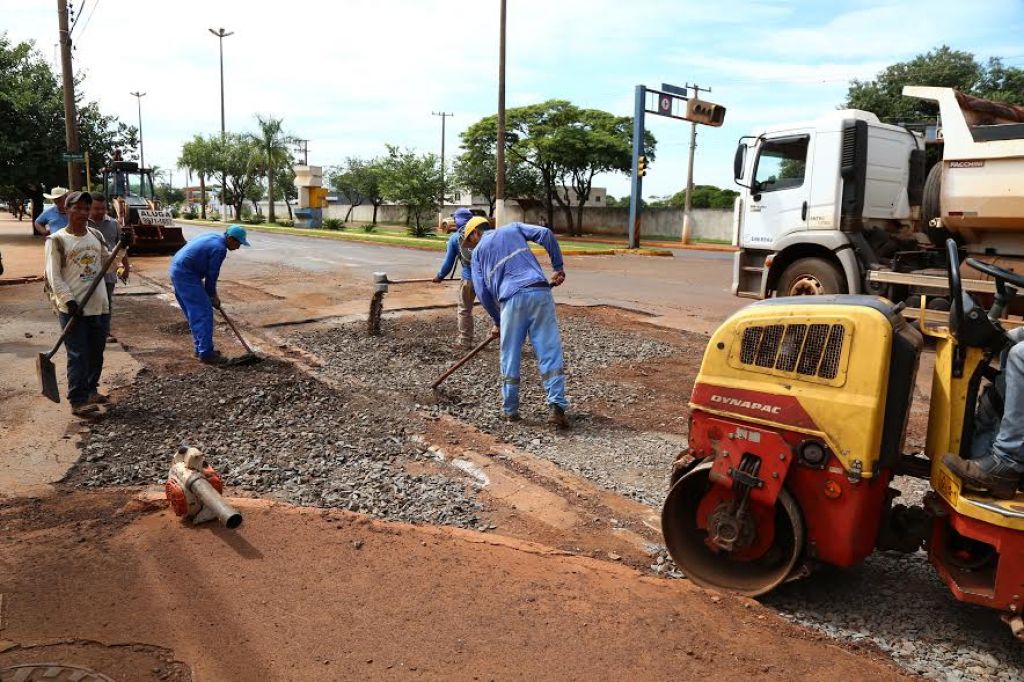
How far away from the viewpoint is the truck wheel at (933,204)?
870cm

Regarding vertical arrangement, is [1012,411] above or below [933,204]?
below

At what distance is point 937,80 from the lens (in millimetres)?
27062

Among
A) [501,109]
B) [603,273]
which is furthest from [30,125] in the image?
[603,273]

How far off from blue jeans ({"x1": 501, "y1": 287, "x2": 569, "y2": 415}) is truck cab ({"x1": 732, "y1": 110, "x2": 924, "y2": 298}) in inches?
208

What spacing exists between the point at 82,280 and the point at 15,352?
9.60 feet

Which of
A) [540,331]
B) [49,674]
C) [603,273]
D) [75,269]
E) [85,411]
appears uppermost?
[75,269]

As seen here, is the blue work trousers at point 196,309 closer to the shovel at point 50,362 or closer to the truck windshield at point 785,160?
the shovel at point 50,362

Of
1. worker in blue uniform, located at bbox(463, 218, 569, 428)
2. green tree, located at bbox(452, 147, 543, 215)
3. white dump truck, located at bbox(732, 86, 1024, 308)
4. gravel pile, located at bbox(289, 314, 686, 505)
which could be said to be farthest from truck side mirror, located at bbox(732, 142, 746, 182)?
green tree, located at bbox(452, 147, 543, 215)

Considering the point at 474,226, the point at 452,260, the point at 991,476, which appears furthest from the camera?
the point at 452,260

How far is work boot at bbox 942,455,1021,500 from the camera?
2730 millimetres

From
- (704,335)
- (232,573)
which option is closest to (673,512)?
(232,573)

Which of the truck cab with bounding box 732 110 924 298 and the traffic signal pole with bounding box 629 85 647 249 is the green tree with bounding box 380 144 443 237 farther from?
the truck cab with bounding box 732 110 924 298

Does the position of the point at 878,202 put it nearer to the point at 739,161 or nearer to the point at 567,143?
the point at 739,161

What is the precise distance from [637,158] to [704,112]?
2.69 m
